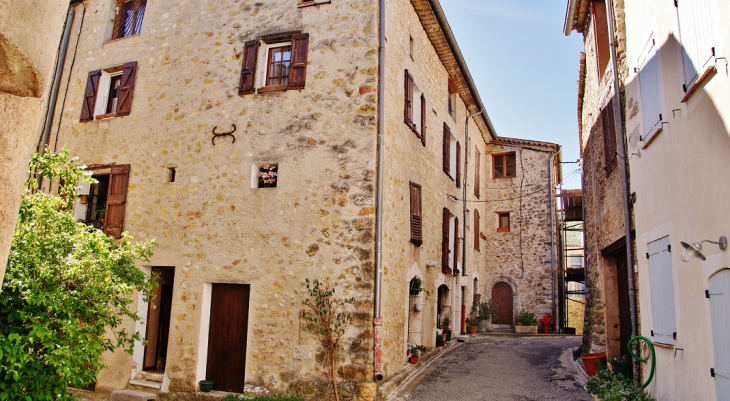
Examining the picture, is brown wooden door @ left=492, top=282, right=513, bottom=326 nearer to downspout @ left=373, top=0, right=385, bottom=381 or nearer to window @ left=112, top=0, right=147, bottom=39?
downspout @ left=373, top=0, right=385, bottom=381

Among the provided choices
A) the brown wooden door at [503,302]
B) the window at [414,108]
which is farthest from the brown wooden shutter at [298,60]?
the brown wooden door at [503,302]

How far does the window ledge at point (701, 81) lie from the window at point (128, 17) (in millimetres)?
10323

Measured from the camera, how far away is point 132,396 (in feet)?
29.1

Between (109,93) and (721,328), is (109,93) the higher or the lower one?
the higher one

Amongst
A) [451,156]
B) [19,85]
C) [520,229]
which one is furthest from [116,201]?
[520,229]

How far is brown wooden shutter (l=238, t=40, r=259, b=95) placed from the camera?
31.1 ft

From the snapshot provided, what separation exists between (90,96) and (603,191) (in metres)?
10.4

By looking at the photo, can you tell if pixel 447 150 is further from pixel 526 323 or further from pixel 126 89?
pixel 526 323

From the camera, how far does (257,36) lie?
9.64 m

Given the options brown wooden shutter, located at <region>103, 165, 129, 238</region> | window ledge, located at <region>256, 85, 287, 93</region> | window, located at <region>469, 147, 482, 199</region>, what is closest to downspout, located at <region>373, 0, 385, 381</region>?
window ledge, located at <region>256, 85, 287, 93</region>

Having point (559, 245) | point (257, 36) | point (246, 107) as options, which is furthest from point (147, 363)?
point (559, 245)

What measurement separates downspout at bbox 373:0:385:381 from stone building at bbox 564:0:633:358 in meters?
3.56

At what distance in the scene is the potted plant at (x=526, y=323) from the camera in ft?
58.5

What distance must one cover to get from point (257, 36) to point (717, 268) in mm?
7994
